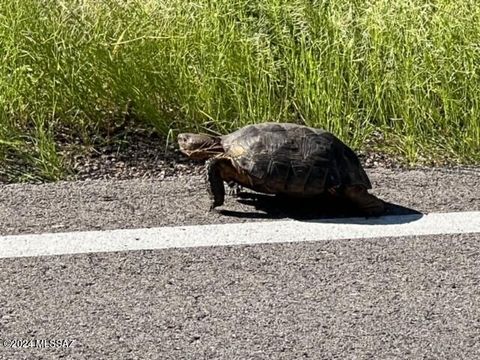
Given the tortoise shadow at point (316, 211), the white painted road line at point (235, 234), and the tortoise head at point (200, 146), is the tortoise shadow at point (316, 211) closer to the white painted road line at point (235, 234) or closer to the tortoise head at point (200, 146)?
the white painted road line at point (235, 234)

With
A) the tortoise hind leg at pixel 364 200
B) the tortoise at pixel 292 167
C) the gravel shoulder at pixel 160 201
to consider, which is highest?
the tortoise at pixel 292 167

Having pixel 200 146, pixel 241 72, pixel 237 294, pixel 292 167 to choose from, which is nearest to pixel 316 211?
pixel 292 167

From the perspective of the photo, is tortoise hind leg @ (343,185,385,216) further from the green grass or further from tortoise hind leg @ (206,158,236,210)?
the green grass

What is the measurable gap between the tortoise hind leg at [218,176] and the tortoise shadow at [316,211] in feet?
0.21

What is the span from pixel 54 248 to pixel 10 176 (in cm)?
100

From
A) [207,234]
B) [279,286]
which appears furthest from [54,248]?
[279,286]

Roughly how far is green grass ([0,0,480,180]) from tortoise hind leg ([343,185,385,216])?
898 millimetres

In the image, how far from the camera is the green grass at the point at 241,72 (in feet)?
17.3

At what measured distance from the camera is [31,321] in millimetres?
3264

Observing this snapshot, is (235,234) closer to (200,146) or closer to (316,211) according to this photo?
(316,211)

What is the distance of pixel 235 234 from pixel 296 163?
467mm

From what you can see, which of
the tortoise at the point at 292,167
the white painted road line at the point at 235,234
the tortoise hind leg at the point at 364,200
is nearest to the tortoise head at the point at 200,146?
the tortoise at the point at 292,167

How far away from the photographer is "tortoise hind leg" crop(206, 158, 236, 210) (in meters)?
4.32

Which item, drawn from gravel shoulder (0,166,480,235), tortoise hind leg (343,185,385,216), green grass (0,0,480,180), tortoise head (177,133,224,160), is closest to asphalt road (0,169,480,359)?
gravel shoulder (0,166,480,235)
